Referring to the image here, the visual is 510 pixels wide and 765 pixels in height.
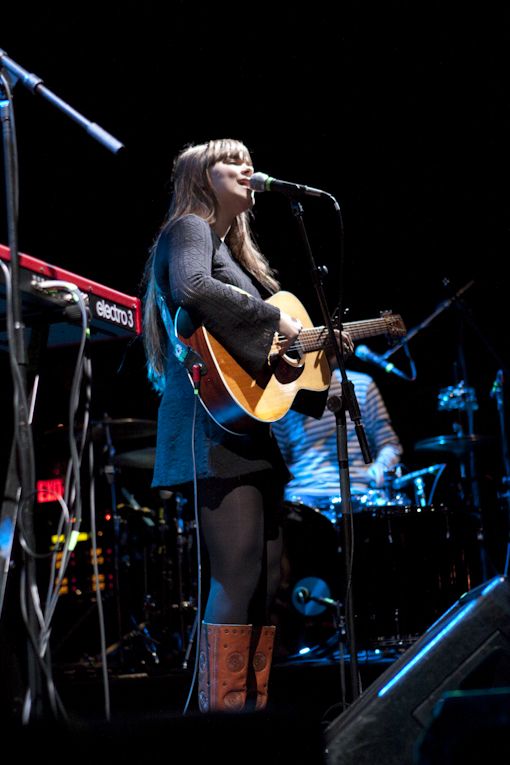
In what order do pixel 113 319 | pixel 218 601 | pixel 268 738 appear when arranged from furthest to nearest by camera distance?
pixel 218 601 < pixel 113 319 < pixel 268 738

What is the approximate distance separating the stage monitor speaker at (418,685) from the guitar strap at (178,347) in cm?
114

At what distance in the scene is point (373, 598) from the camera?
4.35 m

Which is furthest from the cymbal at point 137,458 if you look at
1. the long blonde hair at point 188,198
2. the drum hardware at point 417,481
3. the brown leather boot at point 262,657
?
the brown leather boot at point 262,657

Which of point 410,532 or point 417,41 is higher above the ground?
point 417,41

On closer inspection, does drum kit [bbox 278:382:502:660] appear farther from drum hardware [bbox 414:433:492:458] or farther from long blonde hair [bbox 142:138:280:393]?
long blonde hair [bbox 142:138:280:393]

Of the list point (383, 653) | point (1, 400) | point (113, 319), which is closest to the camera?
point (113, 319)

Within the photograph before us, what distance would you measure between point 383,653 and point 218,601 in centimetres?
249

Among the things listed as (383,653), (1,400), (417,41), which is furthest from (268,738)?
(417,41)

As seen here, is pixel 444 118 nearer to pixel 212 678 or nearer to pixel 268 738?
pixel 212 678

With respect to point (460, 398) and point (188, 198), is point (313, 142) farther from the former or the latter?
point (188, 198)

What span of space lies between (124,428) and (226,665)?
2998 mm

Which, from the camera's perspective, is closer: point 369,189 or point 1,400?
point 1,400

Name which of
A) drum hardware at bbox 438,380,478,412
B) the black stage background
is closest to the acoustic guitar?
the black stage background

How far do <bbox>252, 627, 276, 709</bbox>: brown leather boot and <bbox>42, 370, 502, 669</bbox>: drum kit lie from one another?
210cm
